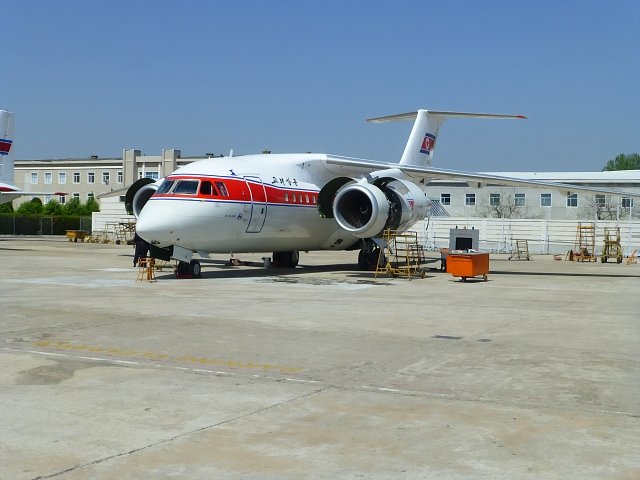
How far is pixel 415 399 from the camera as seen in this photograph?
767cm

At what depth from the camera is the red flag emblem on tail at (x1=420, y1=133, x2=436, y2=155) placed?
102 ft

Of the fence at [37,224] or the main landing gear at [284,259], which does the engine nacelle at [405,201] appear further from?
the fence at [37,224]

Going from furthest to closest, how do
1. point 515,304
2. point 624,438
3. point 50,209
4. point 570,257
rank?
point 50,209 < point 570,257 < point 515,304 < point 624,438

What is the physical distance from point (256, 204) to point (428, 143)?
11180 mm

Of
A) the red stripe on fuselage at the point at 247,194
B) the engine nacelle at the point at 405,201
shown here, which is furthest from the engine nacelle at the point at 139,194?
the engine nacelle at the point at 405,201

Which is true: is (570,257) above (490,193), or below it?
below

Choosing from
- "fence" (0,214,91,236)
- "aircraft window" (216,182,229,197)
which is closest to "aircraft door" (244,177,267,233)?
"aircraft window" (216,182,229,197)

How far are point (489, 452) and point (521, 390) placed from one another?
Result: 7.50 ft

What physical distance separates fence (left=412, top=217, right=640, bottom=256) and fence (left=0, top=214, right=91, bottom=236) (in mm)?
29187

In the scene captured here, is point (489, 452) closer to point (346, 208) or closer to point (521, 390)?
point (521, 390)

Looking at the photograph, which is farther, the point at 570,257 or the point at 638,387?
the point at 570,257

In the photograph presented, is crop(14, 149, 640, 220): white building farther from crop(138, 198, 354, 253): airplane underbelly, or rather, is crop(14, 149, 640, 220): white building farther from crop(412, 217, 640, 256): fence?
crop(138, 198, 354, 253): airplane underbelly

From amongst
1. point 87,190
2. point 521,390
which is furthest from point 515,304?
point 87,190

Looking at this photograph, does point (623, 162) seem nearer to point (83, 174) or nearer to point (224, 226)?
point (83, 174)
